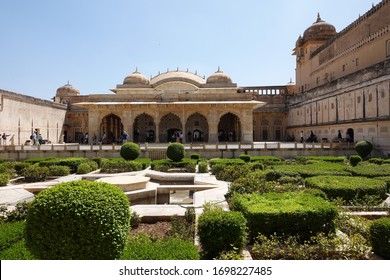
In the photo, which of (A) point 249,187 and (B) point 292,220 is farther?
(A) point 249,187

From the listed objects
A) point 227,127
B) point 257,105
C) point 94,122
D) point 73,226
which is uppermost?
point 257,105

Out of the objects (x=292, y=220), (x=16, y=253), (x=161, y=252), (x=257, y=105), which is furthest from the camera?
(x=257, y=105)

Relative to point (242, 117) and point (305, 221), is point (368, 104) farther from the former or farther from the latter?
point (305, 221)

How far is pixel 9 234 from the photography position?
185 inches

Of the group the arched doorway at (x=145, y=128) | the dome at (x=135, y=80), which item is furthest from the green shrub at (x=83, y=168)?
the dome at (x=135, y=80)

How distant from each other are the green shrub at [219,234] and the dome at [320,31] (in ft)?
113

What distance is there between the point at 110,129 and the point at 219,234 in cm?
2816

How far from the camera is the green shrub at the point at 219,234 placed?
14.6 ft

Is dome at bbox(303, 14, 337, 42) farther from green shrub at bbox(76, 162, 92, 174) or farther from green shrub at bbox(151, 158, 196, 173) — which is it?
green shrub at bbox(76, 162, 92, 174)

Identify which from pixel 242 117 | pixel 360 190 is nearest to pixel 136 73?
pixel 242 117

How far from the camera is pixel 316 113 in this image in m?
27.5

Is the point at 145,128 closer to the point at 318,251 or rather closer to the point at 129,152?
the point at 129,152

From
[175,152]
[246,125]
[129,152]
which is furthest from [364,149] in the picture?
[129,152]

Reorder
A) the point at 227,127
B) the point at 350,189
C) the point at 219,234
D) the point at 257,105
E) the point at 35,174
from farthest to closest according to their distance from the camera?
the point at 227,127
the point at 257,105
the point at 35,174
the point at 350,189
the point at 219,234
